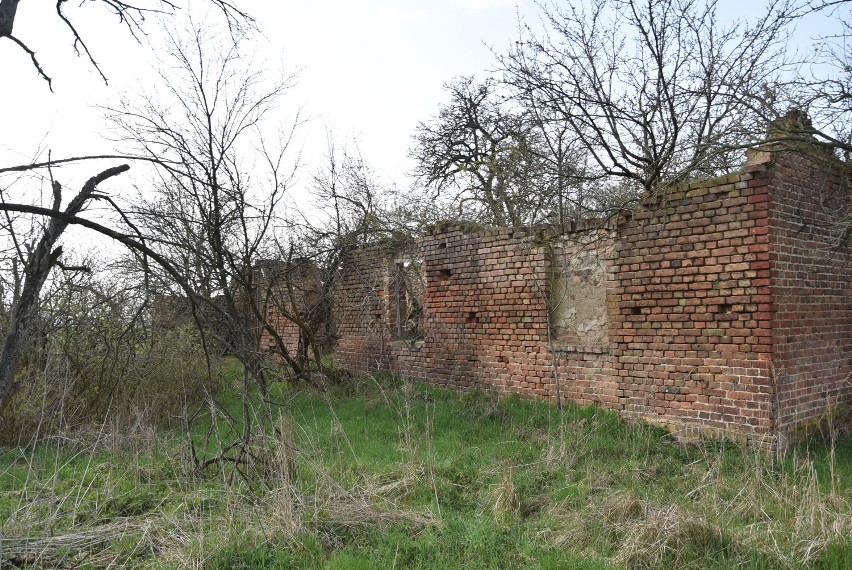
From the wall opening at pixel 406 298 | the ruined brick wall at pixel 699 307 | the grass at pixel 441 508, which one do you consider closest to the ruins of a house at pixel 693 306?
the ruined brick wall at pixel 699 307

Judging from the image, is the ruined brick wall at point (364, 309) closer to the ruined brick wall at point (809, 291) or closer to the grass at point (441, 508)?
the grass at point (441, 508)

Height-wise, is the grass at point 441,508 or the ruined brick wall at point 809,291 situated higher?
the ruined brick wall at point 809,291

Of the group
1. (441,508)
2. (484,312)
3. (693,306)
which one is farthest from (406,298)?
(441,508)

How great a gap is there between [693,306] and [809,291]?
3.88ft

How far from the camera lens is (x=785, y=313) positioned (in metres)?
5.97

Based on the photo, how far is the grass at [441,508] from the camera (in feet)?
11.9

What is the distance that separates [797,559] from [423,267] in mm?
7102

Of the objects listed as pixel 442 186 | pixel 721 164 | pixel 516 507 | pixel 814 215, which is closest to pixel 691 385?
pixel 814 215

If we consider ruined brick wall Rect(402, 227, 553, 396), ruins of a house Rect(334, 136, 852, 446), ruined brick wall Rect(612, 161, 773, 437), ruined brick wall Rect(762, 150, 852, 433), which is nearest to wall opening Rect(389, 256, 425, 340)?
ruined brick wall Rect(402, 227, 553, 396)

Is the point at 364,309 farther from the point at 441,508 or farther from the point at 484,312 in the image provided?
the point at 441,508

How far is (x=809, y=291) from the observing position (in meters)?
6.35

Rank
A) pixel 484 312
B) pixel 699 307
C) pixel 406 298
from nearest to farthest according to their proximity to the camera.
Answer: pixel 699 307, pixel 484 312, pixel 406 298

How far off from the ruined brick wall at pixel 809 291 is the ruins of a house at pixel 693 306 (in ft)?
0.07

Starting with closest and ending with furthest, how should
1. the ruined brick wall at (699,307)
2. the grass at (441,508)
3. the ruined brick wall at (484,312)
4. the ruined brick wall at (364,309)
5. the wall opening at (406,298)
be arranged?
the grass at (441,508) → the ruined brick wall at (699,307) → the ruined brick wall at (484,312) → the wall opening at (406,298) → the ruined brick wall at (364,309)
